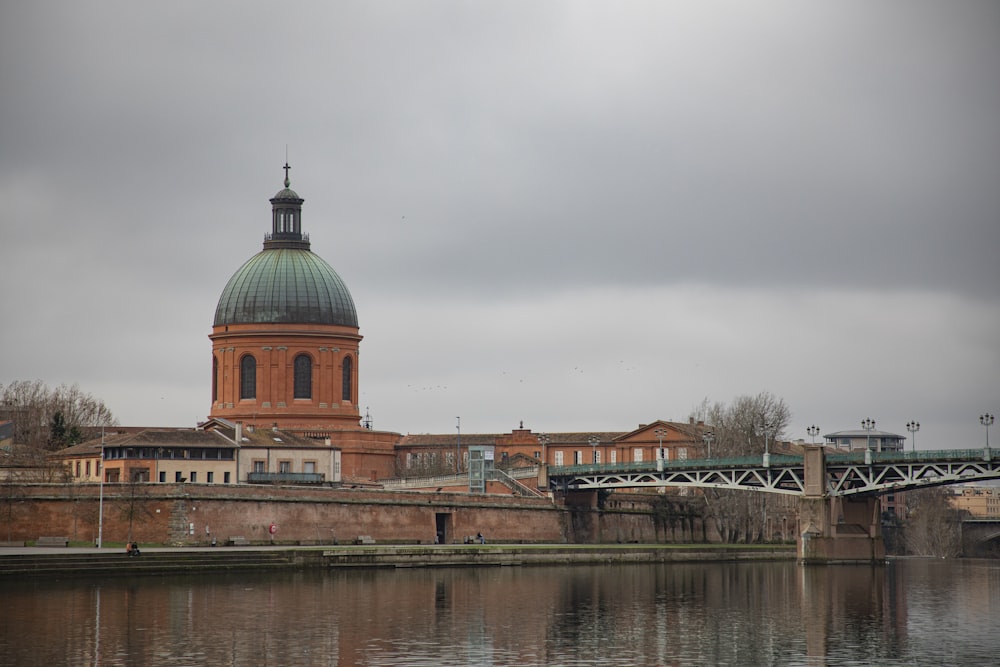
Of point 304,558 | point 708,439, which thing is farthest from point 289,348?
point 304,558

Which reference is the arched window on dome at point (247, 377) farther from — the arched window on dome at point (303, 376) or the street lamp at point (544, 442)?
the street lamp at point (544, 442)

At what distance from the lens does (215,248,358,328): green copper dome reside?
108 metres

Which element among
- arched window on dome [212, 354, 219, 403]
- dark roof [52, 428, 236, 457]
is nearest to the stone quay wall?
dark roof [52, 428, 236, 457]

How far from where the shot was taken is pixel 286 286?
108562 millimetres

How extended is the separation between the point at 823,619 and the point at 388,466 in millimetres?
69006

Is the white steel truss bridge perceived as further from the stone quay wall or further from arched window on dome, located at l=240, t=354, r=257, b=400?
arched window on dome, located at l=240, t=354, r=257, b=400

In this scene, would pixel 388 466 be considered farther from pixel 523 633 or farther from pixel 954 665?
pixel 954 665

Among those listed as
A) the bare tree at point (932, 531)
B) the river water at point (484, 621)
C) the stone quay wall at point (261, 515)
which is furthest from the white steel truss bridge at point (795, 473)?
the bare tree at point (932, 531)

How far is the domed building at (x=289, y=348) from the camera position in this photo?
352ft

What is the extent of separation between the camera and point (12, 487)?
73.7 m

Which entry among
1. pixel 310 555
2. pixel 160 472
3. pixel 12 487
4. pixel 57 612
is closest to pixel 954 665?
pixel 57 612

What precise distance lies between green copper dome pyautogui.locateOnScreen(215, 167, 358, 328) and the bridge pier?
36101 mm

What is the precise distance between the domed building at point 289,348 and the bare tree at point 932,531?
47.5m

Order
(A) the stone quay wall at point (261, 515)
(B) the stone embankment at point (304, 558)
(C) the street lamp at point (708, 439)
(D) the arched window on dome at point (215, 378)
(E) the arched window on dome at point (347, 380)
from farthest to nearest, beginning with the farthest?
(D) the arched window on dome at point (215, 378), (E) the arched window on dome at point (347, 380), (C) the street lamp at point (708, 439), (A) the stone quay wall at point (261, 515), (B) the stone embankment at point (304, 558)
